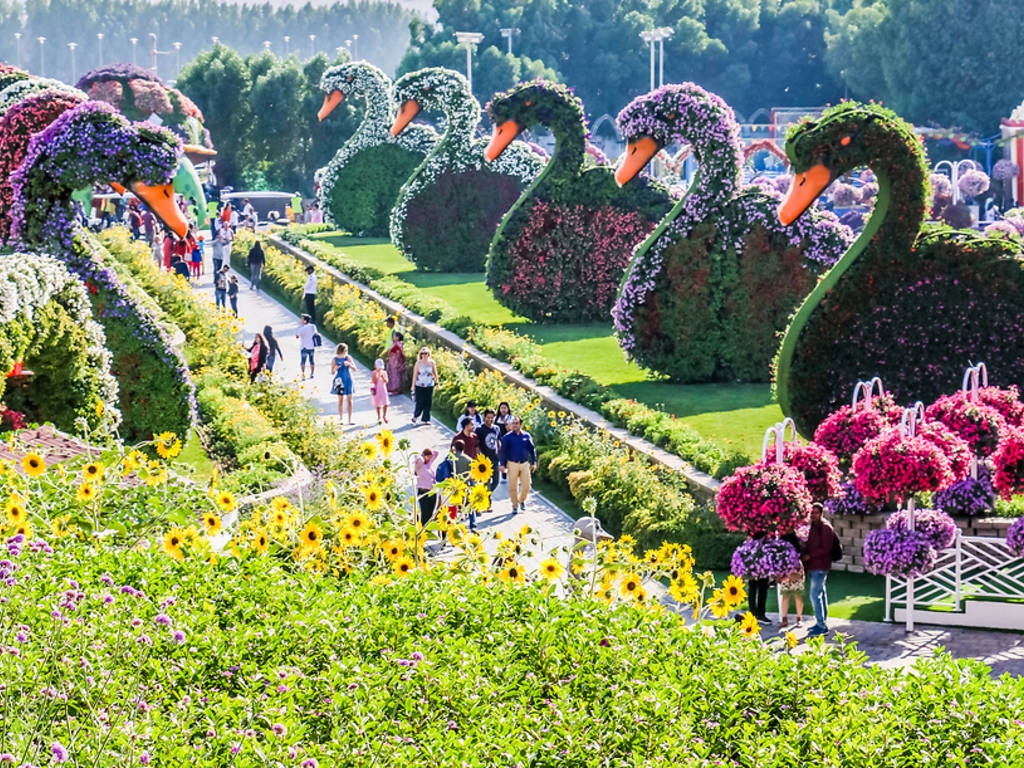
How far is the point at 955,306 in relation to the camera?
63.1 ft

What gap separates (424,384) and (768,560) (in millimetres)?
8461

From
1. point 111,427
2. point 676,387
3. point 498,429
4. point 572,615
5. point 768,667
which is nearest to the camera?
point 768,667

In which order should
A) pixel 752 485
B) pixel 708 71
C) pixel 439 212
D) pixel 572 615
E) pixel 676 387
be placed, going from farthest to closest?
pixel 708 71 → pixel 439 212 → pixel 676 387 → pixel 752 485 → pixel 572 615

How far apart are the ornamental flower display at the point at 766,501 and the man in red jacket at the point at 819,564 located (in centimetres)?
17

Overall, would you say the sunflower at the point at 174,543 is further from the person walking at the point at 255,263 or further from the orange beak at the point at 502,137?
the person walking at the point at 255,263

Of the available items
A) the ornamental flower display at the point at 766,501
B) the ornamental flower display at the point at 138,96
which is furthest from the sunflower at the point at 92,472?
the ornamental flower display at the point at 138,96

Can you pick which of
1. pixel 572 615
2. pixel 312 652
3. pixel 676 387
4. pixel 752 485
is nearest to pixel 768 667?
pixel 572 615

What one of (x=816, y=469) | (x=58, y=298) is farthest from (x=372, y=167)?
(x=816, y=469)

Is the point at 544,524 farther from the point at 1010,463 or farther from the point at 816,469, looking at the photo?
the point at 1010,463

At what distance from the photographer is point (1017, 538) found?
14695mm

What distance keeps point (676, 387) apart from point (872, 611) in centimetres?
857

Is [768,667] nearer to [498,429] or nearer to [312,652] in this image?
[312,652]

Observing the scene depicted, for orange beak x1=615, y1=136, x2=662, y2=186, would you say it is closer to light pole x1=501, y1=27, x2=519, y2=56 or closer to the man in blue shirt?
the man in blue shirt

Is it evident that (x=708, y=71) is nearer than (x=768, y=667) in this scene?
No
